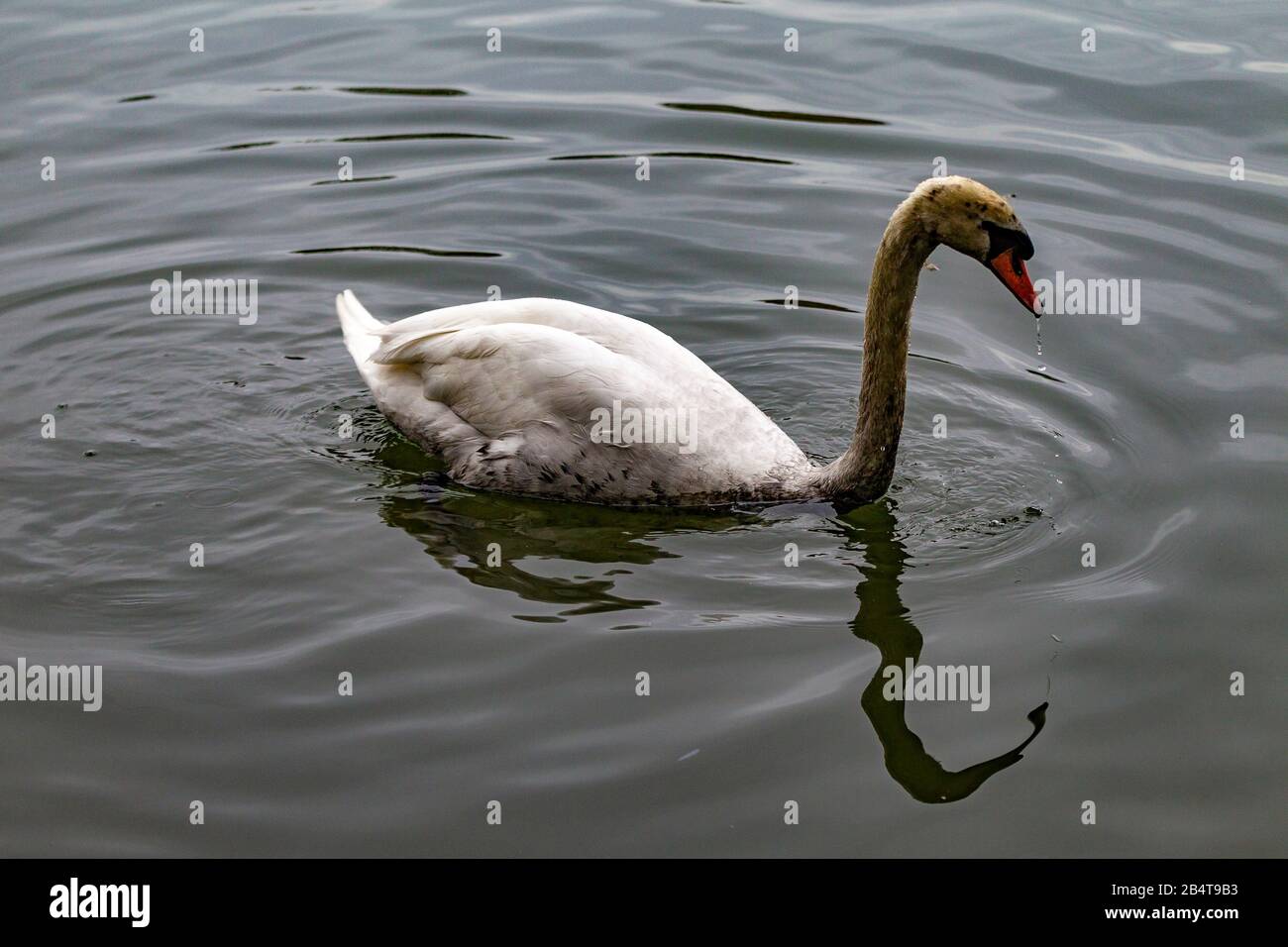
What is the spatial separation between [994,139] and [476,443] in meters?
6.31

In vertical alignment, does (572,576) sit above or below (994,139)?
below

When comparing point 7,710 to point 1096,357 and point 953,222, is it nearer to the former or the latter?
point 953,222

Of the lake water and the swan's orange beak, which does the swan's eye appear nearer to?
the swan's orange beak

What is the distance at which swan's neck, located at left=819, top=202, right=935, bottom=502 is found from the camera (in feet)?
23.8

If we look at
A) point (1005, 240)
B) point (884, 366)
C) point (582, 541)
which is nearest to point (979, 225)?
point (1005, 240)

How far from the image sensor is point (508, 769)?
19.0ft

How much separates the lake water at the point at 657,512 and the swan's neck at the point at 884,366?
20 centimetres

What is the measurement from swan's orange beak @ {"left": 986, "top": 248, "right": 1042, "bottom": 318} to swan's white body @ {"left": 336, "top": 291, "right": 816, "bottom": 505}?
1.34 meters

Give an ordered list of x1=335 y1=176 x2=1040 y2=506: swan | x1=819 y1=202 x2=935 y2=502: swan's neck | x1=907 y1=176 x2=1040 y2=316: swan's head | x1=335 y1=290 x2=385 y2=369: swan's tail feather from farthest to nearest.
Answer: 1. x1=335 y1=290 x2=385 y2=369: swan's tail feather
2. x1=335 y1=176 x2=1040 y2=506: swan
3. x1=819 y1=202 x2=935 y2=502: swan's neck
4. x1=907 y1=176 x2=1040 y2=316: swan's head

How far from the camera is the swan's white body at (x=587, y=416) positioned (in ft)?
24.7

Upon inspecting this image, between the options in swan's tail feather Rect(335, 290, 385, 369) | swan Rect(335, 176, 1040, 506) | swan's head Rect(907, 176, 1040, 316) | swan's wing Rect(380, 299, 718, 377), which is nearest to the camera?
swan's head Rect(907, 176, 1040, 316)

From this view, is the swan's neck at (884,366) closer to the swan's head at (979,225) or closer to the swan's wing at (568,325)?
the swan's head at (979,225)

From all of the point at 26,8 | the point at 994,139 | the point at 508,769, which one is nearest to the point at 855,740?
the point at 508,769

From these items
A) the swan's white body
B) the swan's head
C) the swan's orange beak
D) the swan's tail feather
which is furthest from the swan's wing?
the swan's orange beak
